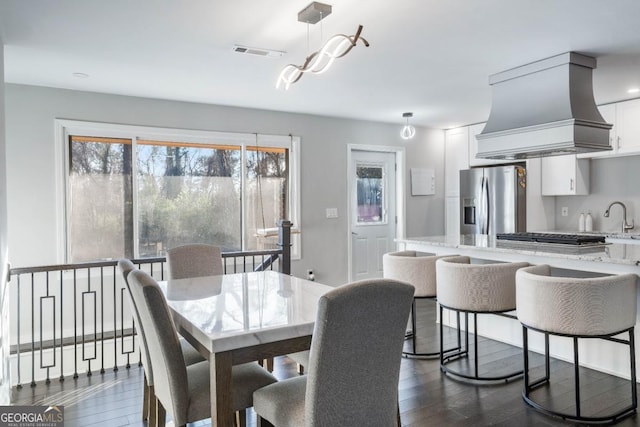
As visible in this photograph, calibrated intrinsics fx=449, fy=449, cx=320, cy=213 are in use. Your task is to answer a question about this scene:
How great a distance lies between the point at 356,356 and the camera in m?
1.52

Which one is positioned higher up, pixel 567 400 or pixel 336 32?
pixel 336 32

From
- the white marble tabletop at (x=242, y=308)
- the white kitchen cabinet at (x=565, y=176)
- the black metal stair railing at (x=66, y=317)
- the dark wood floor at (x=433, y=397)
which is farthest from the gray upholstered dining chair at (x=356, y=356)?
the white kitchen cabinet at (x=565, y=176)

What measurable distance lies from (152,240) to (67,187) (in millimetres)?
958

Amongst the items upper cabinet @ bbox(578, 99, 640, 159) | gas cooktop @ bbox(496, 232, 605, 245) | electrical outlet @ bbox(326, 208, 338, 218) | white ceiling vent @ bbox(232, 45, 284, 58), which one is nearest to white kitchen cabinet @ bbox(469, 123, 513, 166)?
upper cabinet @ bbox(578, 99, 640, 159)

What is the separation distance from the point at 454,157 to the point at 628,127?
2243 mm

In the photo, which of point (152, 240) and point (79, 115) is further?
point (152, 240)

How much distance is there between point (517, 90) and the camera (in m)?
3.75

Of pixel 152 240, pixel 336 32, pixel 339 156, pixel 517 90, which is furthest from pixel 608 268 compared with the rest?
pixel 152 240

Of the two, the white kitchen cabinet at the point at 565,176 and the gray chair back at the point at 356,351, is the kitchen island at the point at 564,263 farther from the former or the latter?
the white kitchen cabinet at the point at 565,176

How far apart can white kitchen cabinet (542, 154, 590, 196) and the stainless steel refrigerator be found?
0.33 metres

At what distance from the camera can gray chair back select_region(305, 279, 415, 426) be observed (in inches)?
56.7

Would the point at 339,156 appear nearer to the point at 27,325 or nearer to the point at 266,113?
the point at 266,113

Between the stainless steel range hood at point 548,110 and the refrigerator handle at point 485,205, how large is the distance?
1950 millimetres

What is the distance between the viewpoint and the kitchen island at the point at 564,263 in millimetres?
2877
